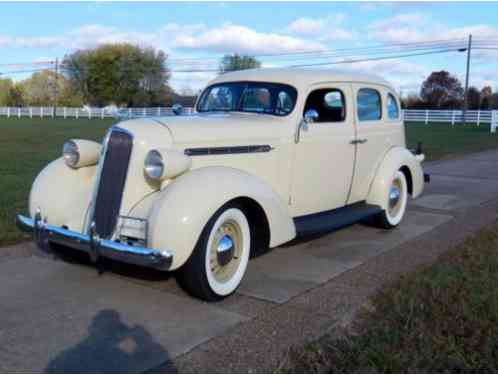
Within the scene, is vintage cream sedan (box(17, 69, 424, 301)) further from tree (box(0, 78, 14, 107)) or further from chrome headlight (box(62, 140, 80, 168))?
tree (box(0, 78, 14, 107))

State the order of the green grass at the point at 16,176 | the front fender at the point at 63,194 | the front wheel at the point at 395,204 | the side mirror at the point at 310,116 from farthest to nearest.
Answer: the front wheel at the point at 395,204
the green grass at the point at 16,176
the side mirror at the point at 310,116
the front fender at the point at 63,194

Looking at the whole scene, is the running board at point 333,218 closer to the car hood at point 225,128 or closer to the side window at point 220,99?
the car hood at point 225,128

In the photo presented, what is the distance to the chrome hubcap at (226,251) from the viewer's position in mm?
4344

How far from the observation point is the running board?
5.30 meters

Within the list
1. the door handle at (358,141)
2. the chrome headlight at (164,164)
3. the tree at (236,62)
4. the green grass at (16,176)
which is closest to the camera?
the chrome headlight at (164,164)

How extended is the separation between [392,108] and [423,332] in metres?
4.21

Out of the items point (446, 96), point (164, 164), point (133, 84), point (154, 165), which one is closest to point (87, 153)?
point (154, 165)

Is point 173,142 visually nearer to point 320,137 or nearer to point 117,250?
point 117,250

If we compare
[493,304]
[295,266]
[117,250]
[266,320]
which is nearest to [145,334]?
[117,250]

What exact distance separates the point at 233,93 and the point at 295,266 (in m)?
1.97

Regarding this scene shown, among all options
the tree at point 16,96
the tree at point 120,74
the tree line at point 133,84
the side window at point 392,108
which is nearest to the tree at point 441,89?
the tree line at point 133,84

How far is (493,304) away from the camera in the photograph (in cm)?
396

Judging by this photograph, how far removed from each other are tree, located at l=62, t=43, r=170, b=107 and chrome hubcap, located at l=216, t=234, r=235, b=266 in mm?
64258

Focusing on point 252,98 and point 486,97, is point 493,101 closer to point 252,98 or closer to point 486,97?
point 486,97
